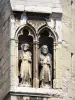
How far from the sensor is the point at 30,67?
131ft

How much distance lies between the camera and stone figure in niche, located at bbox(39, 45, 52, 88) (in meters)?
40.0

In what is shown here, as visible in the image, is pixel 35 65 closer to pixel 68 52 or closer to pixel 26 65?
pixel 26 65

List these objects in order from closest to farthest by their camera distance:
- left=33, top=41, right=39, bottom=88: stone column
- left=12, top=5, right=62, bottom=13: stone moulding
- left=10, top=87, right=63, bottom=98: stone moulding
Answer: left=10, top=87, right=63, bottom=98: stone moulding, left=33, top=41, right=39, bottom=88: stone column, left=12, top=5, right=62, bottom=13: stone moulding

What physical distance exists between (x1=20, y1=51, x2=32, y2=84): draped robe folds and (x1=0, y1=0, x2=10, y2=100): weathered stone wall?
0.26 metres

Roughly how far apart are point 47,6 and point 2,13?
3.02 feet

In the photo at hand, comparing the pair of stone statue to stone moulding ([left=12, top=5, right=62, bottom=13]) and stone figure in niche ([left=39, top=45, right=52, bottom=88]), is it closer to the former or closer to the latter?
stone figure in niche ([left=39, top=45, right=52, bottom=88])

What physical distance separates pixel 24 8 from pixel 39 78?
1262mm

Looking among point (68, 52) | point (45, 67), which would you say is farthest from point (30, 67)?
point (68, 52)

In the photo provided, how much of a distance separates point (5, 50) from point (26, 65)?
505 mm

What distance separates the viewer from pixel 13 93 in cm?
3962

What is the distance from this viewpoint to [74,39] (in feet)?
133

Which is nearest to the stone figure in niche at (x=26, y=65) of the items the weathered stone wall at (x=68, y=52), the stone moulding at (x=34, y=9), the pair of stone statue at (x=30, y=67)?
the pair of stone statue at (x=30, y=67)

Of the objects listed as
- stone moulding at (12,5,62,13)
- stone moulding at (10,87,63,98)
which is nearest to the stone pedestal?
stone moulding at (10,87,63,98)

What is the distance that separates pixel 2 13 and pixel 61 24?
3.74 ft
